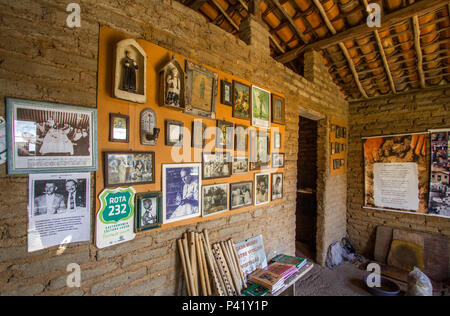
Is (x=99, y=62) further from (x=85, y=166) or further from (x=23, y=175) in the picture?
(x=23, y=175)

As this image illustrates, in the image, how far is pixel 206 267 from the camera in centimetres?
210

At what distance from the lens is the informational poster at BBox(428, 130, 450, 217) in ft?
13.7

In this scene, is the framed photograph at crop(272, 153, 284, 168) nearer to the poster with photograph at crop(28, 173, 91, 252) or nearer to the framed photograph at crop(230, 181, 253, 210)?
the framed photograph at crop(230, 181, 253, 210)

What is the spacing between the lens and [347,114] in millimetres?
5477

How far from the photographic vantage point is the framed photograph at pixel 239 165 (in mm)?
2572

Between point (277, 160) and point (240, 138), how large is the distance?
926 mm

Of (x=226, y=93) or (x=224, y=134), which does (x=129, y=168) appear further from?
(x=226, y=93)

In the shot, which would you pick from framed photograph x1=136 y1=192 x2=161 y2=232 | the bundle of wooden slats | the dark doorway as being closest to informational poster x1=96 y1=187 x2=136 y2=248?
framed photograph x1=136 y1=192 x2=161 y2=232

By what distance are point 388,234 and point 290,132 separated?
3.65 meters

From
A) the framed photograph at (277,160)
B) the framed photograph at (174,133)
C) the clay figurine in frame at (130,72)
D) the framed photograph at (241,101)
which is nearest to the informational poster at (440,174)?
the framed photograph at (277,160)

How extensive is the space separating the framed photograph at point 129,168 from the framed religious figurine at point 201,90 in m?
0.64

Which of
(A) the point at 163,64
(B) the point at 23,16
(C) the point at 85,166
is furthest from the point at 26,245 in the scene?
(A) the point at 163,64

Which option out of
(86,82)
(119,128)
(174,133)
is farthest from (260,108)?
(86,82)

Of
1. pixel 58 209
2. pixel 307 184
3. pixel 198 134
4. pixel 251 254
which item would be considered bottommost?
pixel 251 254
